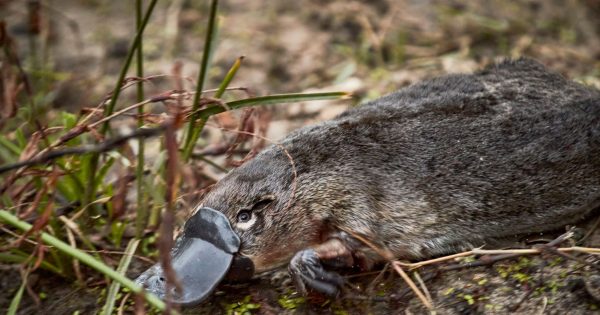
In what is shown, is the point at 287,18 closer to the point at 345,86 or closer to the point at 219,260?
the point at 345,86

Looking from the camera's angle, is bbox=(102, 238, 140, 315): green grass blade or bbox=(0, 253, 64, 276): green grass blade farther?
bbox=(0, 253, 64, 276): green grass blade

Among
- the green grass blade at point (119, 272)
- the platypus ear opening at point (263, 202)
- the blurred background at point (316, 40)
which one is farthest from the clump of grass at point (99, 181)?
the blurred background at point (316, 40)

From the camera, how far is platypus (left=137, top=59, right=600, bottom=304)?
8.36ft

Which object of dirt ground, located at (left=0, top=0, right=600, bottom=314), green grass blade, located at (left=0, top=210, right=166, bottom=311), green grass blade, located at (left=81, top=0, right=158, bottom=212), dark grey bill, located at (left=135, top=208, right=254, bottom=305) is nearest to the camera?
green grass blade, located at (left=0, top=210, right=166, bottom=311)

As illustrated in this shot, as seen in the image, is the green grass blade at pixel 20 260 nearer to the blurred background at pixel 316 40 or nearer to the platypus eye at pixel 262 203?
the platypus eye at pixel 262 203

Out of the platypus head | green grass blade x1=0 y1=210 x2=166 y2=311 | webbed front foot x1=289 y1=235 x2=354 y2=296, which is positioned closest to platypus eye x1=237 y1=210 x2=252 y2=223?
the platypus head

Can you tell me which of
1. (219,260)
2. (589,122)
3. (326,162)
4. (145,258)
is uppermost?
(589,122)

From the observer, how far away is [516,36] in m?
4.89

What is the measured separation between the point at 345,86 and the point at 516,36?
4.37 feet

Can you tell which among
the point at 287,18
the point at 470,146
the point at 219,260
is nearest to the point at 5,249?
the point at 219,260

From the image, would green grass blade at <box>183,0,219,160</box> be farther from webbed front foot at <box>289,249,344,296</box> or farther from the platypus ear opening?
webbed front foot at <box>289,249,344,296</box>

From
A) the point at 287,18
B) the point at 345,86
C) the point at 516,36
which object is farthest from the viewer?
the point at 287,18

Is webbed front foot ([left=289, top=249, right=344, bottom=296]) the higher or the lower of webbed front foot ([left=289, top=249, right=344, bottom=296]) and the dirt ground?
the lower

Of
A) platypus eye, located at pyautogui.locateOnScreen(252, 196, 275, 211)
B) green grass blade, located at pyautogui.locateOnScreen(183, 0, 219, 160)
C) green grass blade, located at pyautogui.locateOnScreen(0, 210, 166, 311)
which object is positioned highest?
green grass blade, located at pyautogui.locateOnScreen(183, 0, 219, 160)
